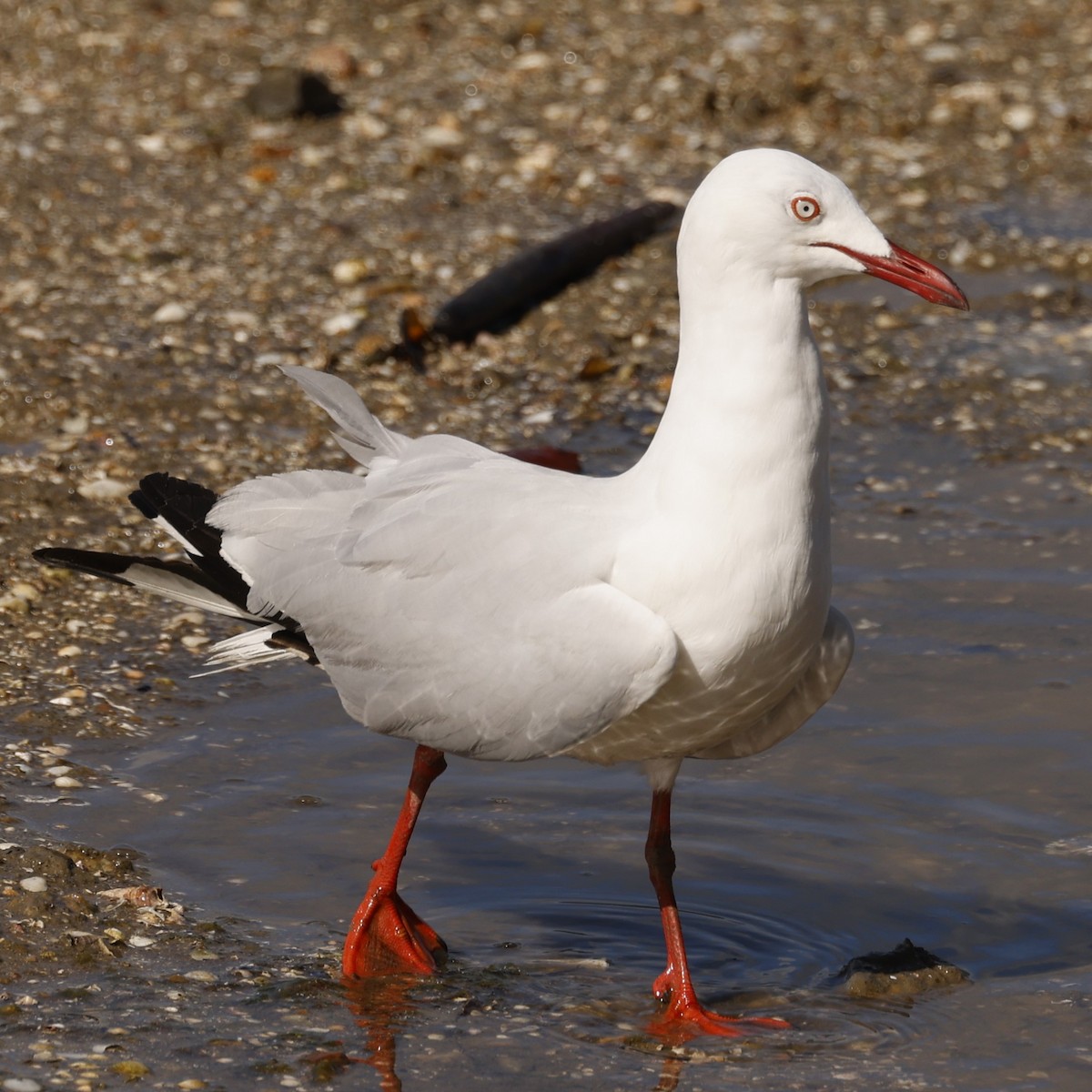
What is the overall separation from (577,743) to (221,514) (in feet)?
4.38

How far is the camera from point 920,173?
1016 cm

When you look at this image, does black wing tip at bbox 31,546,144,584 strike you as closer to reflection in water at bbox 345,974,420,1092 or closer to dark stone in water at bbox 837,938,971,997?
reflection in water at bbox 345,974,420,1092

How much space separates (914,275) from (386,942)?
2.10m

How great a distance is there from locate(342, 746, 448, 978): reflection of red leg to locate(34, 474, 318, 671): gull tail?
43 centimetres

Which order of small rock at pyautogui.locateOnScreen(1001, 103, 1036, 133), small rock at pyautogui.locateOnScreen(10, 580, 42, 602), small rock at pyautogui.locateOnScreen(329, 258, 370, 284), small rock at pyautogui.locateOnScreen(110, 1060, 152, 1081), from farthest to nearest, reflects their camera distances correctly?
small rock at pyautogui.locateOnScreen(1001, 103, 1036, 133), small rock at pyautogui.locateOnScreen(329, 258, 370, 284), small rock at pyautogui.locateOnScreen(10, 580, 42, 602), small rock at pyautogui.locateOnScreen(110, 1060, 152, 1081)

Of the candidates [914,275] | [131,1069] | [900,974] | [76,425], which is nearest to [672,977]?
[900,974]

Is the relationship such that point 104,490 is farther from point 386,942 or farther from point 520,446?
point 386,942

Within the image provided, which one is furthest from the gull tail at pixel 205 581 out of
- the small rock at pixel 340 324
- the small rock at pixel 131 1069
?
the small rock at pixel 340 324

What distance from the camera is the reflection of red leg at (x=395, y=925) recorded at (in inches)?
183

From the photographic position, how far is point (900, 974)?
4.63 metres

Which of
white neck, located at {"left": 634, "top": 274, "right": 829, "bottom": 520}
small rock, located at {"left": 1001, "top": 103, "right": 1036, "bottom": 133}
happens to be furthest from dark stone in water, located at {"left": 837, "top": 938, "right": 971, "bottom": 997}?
small rock, located at {"left": 1001, "top": 103, "right": 1036, "bottom": 133}

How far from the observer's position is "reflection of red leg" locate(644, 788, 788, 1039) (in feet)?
14.6

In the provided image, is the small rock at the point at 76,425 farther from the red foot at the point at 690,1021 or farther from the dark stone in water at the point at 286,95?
the red foot at the point at 690,1021

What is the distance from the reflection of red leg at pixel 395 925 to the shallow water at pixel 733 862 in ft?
0.32
